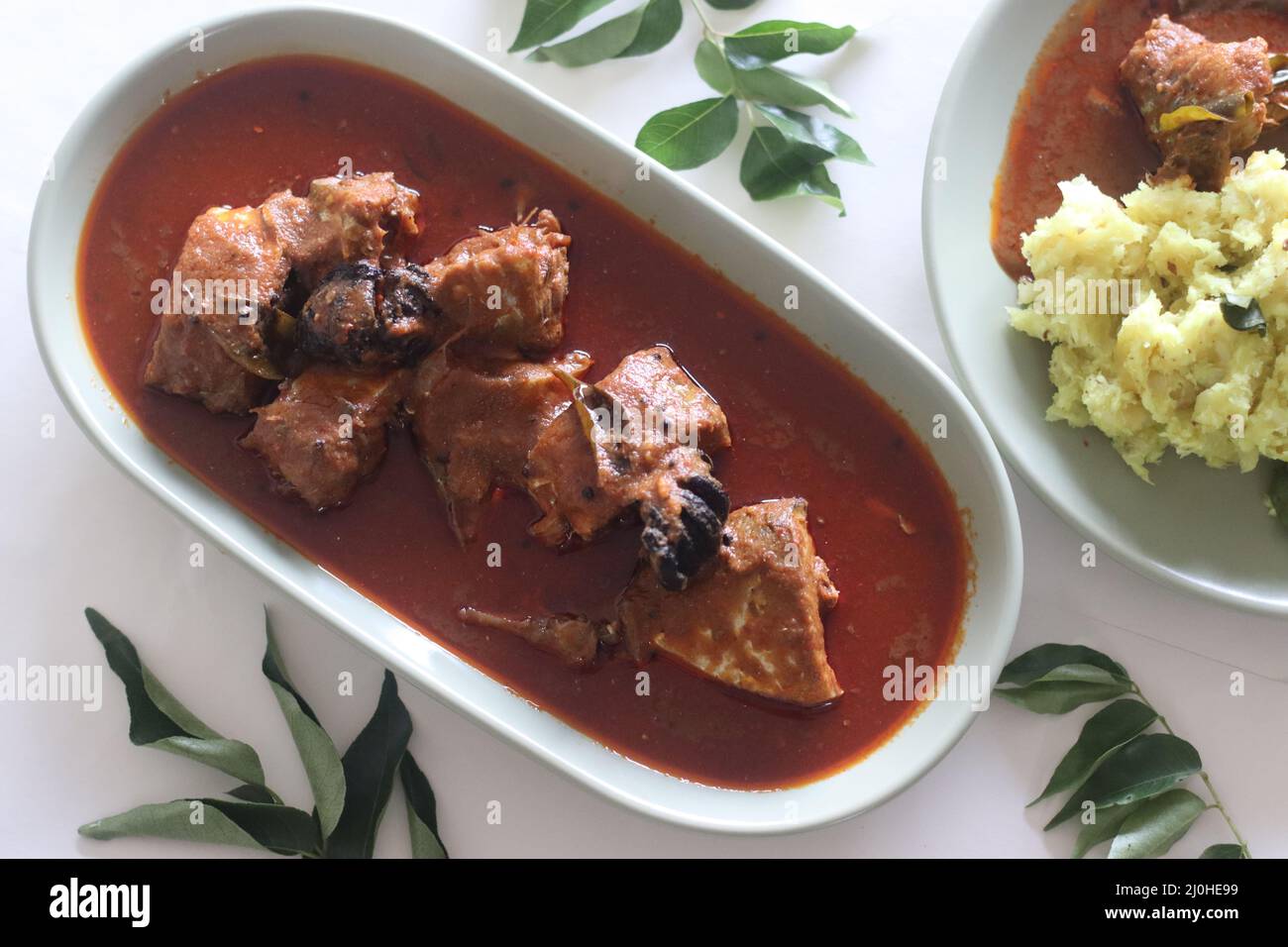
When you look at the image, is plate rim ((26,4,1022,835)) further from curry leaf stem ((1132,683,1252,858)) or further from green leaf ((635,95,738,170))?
curry leaf stem ((1132,683,1252,858))

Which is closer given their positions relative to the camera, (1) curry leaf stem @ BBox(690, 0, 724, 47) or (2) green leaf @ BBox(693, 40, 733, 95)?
(2) green leaf @ BBox(693, 40, 733, 95)

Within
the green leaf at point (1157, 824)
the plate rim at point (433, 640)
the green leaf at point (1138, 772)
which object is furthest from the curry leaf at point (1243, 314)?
the green leaf at point (1157, 824)

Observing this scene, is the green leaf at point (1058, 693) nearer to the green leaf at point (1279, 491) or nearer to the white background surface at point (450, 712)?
the white background surface at point (450, 712)

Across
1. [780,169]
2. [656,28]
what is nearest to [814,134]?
[780,169]

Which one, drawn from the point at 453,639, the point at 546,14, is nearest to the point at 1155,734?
the point at 453,639

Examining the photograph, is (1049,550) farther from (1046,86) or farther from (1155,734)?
(1046,86)

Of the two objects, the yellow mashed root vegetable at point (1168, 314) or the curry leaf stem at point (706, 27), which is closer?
the yellow mashed root vegetable at point (1168, 314)

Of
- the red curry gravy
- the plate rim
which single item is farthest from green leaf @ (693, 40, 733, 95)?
the red curry gravy
